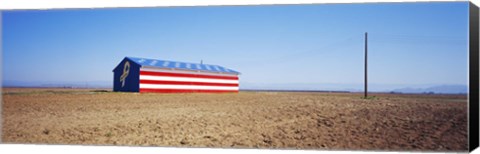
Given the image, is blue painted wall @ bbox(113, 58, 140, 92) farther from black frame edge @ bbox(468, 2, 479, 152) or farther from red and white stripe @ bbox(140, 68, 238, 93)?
black frame edge @ bbox(468, 2, 479, 152)

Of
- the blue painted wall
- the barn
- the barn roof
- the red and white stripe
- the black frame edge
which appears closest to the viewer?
the black frame edge

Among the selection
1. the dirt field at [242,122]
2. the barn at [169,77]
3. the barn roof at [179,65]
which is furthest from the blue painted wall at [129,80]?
the barn roof at [179,65]

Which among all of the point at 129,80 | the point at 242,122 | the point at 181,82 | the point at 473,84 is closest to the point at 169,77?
the point at 181,82

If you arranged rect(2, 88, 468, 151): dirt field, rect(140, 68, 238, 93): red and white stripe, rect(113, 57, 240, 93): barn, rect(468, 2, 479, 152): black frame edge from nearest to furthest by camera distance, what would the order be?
rect(468, 2, 479, 152): black frame edge
rect(2, 88, 468, 151): dirt field
rect(113, 57, 240, 93): barn
rect(140, 68, 238, 93): red and white stripe

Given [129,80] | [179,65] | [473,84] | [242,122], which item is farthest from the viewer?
[129,80]

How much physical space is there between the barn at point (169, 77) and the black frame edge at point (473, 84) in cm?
311

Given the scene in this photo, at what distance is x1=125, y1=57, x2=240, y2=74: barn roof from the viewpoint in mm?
7166

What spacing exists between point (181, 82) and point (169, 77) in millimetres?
276

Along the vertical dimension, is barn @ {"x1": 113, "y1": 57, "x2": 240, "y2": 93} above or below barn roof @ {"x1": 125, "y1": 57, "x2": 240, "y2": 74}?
below

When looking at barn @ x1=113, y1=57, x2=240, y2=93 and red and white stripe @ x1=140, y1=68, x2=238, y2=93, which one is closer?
barn @ x1=113, y1=57, x2=240, y2=93

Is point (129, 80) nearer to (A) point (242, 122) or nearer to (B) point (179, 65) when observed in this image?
(B) point (179, 65)

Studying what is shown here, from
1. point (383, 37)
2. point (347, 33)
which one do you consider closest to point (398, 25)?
point (383, 37)

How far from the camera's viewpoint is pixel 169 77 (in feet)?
26.4

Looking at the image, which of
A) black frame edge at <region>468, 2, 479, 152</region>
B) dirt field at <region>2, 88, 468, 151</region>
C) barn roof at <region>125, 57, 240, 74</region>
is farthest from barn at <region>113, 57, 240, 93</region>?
black frame edge at <region>468, 2, 479, 152</region>
